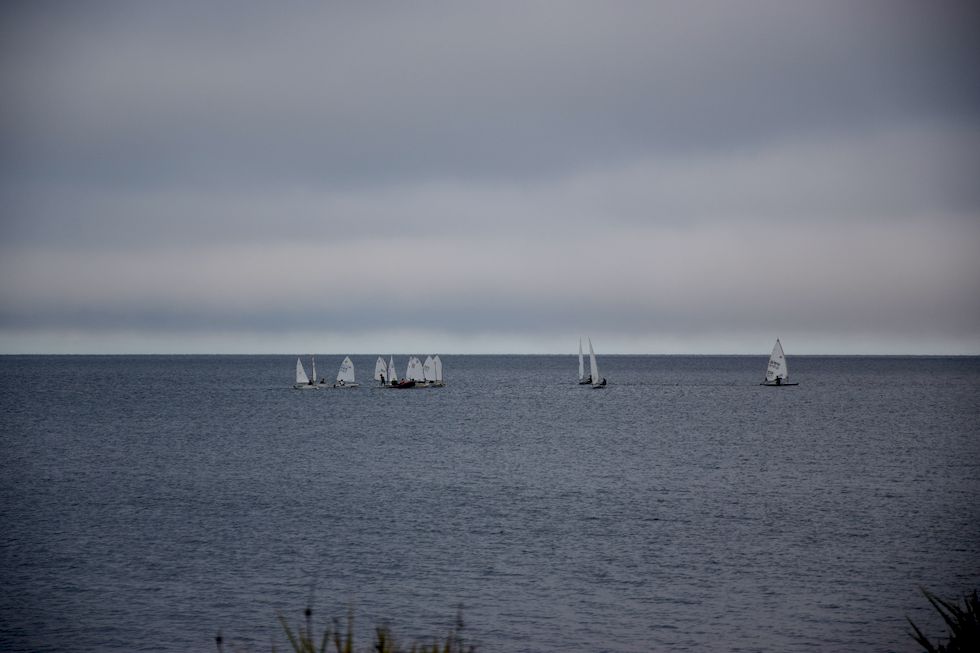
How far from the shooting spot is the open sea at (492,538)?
106ft

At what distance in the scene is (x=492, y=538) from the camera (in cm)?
4453

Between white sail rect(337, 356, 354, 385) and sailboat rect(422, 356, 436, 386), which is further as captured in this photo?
sailboat rect(422, 356, 436, 386)

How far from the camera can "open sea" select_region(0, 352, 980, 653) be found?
3234 cm

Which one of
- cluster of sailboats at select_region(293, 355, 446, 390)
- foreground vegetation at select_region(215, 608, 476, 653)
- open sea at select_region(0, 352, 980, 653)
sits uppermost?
cluster of sailboats at select_region(293, 355, 446, 390)

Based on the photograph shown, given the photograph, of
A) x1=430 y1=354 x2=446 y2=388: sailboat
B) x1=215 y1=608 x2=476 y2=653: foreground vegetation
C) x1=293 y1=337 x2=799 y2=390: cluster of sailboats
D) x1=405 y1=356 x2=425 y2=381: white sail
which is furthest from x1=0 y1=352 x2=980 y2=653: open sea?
x1=430 y1=354 x2=446 y2=388: sailboat

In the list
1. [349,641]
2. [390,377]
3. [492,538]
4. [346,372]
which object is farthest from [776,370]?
[349,641]

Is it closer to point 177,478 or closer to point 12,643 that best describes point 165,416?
point 177,478

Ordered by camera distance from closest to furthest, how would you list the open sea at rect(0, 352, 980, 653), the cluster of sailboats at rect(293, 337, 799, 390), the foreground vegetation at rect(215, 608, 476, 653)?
1. the foreground vegetation at rect(215, 608, 476, 653)
2. the open sea at rect(0, 352, 980, 653)
3. the cluster of sailboats at rect(293, 337, 799, 390)

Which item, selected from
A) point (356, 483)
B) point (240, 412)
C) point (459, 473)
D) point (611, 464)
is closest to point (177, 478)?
point (356, 483)

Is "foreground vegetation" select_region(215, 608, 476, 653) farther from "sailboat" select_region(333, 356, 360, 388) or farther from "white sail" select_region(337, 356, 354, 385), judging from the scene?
"sailboat" select_region(333, 356, 360, 388)

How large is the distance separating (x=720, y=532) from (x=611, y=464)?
2765 centimetres

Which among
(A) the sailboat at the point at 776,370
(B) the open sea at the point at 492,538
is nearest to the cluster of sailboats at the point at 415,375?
(A) the sailboat at the point at 776,370

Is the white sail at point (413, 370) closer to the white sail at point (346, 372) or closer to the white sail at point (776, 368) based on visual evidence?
the white sail at point (346, 372)

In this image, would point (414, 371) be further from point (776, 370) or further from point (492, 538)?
Result: point (492, 538)
